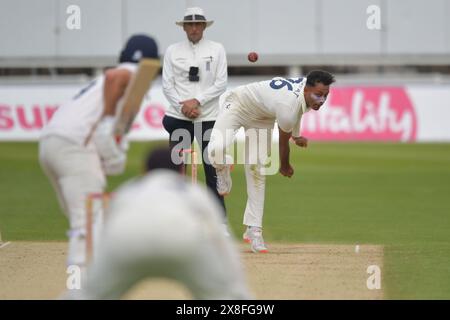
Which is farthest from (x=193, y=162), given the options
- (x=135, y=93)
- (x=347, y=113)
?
(x=347, y=113)

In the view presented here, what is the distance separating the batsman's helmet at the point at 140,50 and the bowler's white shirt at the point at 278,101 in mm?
3092

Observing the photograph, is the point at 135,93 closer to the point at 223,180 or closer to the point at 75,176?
the point at 75,176

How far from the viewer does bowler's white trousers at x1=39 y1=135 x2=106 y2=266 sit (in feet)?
26.0

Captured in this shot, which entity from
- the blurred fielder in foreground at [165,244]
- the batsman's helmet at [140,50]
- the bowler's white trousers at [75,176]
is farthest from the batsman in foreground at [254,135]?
the blurred fielder in foreground at [165,244]

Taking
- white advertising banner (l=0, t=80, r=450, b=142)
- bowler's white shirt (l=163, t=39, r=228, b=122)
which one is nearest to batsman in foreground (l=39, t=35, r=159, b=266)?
bowler's white shirt (l=163, t=39, r=228, b=122)

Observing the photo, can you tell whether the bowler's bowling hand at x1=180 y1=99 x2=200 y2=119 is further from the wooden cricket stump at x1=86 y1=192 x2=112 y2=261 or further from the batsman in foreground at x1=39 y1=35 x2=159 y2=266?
the wooden cricket stump at x1=86 y1=192 x2=112 y2=261

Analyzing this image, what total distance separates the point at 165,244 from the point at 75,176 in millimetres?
2427

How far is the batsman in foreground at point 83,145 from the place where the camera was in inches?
311

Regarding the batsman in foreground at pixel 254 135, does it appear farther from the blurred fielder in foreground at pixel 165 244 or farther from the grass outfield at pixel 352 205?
the blurred fielder in foreground at pixel 165 244

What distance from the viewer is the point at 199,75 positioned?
41.8ft

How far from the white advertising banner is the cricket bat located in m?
20.6

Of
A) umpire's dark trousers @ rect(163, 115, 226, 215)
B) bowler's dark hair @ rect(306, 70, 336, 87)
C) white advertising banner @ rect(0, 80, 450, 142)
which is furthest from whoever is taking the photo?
white advertising banner @ rect(0, 80, 450, 142)
